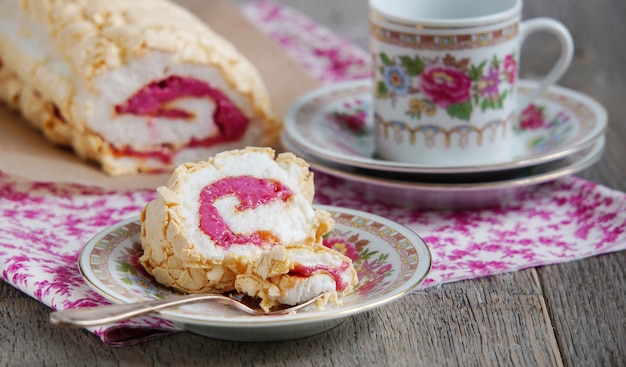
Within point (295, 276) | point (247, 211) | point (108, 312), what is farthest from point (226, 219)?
point (108, 312)

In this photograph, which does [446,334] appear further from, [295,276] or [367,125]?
[367,125]

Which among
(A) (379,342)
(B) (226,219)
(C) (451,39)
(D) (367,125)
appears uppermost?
(C) (451,39)

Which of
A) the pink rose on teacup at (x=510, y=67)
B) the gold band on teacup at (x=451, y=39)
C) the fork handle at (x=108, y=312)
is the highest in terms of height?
A: the gold band on teacup at (x=451, y=39)

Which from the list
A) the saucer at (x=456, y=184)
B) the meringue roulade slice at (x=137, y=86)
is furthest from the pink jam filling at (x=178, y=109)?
the saucer at (x=456, y=184)

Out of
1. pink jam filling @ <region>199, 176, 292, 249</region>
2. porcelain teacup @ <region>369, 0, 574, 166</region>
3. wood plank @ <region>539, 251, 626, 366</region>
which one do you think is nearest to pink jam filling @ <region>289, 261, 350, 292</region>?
pink jam filling @ <region>199, 176, 292, 249</region>

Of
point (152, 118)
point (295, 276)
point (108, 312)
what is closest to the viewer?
point (108, 312)

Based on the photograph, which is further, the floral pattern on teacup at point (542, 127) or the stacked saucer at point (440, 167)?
the floral pattern on teacup at point (542, 127)

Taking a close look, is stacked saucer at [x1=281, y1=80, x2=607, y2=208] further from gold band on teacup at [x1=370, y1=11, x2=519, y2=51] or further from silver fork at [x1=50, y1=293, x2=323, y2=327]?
silver fork at [x1=50, y1=293, x2=323, y2=327]

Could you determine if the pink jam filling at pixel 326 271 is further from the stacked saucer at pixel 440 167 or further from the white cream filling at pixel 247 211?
the stacked saucer at pixel 440 167
